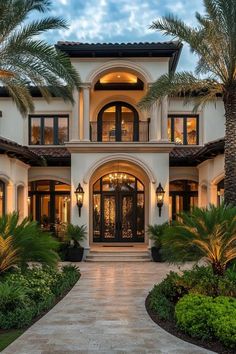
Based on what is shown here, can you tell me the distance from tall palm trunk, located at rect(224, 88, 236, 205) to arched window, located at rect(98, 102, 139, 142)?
9.25 metres

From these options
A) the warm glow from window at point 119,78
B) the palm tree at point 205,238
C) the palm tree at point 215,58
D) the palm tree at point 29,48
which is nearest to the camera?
the palm tree at point 205,238

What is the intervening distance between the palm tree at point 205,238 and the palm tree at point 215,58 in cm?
337

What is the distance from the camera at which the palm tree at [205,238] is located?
31.4ft

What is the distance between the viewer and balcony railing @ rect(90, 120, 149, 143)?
22000 mm

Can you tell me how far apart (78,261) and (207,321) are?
12.3 metres

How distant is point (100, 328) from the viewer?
8359 mm

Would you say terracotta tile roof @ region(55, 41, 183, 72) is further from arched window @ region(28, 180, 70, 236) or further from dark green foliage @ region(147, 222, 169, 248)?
dark green foliage @ region(147, 222, 169, 248)

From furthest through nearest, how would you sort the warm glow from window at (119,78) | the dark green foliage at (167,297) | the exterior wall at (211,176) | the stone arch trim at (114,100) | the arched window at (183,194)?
the stone arch trim at (114,100) < the arched window at (183,194) < the warm glow from window at (119,78) < the exterior wall at (211,176) < the dark green foliage at (167,297)

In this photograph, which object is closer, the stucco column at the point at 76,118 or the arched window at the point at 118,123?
the stucco column at the point at 76,118

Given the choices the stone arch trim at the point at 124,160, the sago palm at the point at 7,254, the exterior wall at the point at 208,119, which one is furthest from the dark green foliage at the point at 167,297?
the exterior wall at the point at 208,119

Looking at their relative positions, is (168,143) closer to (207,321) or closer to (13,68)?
(13,68)

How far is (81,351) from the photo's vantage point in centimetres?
695

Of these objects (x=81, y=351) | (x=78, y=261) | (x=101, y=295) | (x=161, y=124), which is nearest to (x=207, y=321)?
(x=81, y=351)

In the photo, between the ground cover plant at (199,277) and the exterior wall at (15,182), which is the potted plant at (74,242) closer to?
the exterior wall at (15,182)
